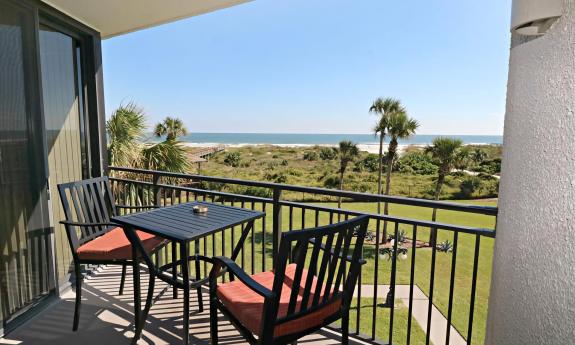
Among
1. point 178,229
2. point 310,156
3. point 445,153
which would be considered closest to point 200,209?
point 178,229

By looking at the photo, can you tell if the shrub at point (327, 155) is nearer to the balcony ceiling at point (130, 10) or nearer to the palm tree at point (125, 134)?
the palm tree at point (125, 134)

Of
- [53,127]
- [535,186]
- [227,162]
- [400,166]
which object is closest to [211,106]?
[227,162]

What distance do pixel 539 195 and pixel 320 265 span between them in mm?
1038

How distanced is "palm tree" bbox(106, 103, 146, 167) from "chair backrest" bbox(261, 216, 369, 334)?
6206mm

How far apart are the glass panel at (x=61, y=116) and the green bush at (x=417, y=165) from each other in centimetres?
2711

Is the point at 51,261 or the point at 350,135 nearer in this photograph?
Result: the point at 51,261

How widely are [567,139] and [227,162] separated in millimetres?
33735

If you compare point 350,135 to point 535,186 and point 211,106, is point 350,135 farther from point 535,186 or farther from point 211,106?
point 535,186

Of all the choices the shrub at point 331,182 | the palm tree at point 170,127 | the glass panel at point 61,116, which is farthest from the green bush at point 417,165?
the glass panel at point 61,116

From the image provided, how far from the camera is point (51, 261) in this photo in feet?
9.10

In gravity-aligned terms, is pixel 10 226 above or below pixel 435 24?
below

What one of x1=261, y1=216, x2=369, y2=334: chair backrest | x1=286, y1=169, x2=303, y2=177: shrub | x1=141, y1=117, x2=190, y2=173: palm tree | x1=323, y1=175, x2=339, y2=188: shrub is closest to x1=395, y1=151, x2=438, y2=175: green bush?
x1=323, y1=175, x2=339, y2=188: shrub

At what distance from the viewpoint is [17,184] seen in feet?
7.99

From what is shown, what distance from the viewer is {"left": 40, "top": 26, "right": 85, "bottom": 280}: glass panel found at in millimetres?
2848
